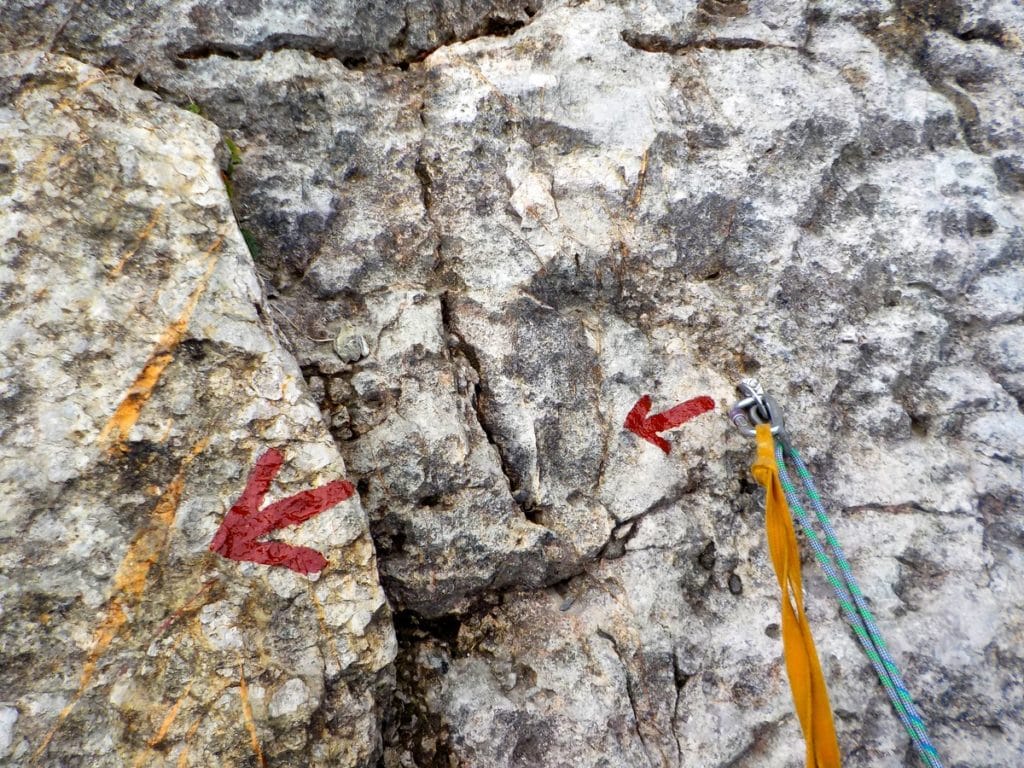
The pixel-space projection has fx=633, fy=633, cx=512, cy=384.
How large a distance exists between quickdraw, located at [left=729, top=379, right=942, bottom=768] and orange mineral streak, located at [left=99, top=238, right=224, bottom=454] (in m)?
1.85

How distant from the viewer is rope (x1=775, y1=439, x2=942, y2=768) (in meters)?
2.02

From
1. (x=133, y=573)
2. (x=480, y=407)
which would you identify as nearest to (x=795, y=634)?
(x=480, y=407)

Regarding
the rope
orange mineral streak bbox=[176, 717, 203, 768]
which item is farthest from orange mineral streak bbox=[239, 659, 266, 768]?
the rope

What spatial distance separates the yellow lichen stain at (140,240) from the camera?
184 centimetres

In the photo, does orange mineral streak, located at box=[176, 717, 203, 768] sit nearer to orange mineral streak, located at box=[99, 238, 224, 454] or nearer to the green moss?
orange mineral streak, located at box=[99, 238, 224, 454]

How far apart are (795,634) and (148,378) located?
6.90 feet

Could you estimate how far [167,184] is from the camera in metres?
1.94

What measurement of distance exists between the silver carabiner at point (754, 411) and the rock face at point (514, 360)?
0.12m

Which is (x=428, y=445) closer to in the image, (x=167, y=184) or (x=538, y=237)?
(x=538, y=237)

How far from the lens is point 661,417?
237 centimetres

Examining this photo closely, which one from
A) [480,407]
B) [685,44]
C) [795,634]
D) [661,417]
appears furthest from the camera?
[685,44]

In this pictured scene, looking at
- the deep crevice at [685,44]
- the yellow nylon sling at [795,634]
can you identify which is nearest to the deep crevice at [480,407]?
the yellow nylon sling at [795,634]

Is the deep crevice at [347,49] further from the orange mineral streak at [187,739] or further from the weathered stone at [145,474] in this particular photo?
the orange mineral streak at [187,739]

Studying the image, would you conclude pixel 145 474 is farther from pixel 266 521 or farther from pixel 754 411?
pixel 754 411
